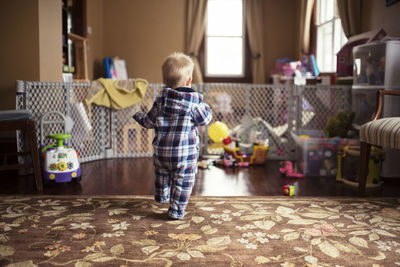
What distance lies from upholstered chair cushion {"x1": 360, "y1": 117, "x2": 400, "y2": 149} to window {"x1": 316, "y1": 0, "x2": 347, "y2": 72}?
319 cm

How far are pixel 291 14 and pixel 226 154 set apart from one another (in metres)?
4.81

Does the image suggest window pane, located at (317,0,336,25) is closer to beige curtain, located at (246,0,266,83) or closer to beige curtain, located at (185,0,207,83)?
beige curtain, located at (246,0,266,83)

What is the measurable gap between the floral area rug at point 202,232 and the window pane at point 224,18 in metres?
5.85

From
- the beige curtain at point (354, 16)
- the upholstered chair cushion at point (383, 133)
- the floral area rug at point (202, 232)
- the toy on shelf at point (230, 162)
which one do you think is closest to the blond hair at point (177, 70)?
the floral area rug at point (202, 232)

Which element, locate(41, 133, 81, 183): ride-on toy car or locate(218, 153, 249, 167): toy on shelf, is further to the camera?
locate(218, 153, 249, 167): toy on shelf

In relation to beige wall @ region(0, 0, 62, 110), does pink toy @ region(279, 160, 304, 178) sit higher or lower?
lower

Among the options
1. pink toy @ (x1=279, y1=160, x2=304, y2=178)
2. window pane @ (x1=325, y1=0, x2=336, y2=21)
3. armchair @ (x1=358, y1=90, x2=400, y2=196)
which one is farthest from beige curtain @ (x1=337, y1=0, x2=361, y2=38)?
pink toy @ (x1=279, y1=160, x2=304, y2=178)

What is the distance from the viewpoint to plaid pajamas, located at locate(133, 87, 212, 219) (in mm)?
2211

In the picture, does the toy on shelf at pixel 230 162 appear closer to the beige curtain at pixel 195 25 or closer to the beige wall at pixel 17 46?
the beige wall at pixel 17 46

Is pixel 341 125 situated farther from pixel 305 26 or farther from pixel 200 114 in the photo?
pixel 305 26

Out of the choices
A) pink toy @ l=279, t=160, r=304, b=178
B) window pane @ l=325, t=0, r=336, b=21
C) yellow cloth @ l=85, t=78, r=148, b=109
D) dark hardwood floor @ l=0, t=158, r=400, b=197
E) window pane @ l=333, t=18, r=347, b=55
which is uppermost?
window pane @ l=325, t=0, r=336, b=21

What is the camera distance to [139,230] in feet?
6.76

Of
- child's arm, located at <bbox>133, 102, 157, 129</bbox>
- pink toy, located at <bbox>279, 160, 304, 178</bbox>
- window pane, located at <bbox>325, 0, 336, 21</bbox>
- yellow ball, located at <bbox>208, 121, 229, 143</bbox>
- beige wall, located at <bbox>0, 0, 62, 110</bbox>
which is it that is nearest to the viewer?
child's arm, located at <bbox>133, 102, 157, 129</bbox>

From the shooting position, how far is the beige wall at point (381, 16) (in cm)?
376
